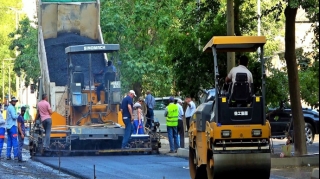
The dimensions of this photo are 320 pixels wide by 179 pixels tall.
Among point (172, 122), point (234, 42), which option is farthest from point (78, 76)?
point (234, 42)

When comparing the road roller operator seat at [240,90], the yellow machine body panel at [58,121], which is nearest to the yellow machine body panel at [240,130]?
the road roller operator seat at [240,90]

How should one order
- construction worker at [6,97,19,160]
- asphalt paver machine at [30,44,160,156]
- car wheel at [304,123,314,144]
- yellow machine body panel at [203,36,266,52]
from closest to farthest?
yellow machine body panel at [203,36,266,52]
construction worker at [6,97,19,160]
asphalt paver machine at [30,44,160,156]
car wheel at [304,123,314,144]

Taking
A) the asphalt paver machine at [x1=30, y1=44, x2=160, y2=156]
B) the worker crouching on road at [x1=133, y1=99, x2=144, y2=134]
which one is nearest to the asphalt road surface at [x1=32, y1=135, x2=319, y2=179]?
the asphalt paver machine at [x1=30, y1=44, x2=160, y2=156]

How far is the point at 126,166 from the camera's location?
65.8 feet

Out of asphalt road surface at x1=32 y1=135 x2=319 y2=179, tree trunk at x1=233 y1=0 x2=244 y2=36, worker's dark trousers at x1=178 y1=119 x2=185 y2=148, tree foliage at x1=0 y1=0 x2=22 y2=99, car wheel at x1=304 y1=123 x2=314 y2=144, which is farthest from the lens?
tree foliage at x1=0 y1=0 x2=22 y2=99

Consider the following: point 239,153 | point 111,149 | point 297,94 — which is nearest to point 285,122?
point 111,149

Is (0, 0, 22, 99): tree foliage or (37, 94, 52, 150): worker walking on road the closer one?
(37, 94, 52, 150): worker walking on road

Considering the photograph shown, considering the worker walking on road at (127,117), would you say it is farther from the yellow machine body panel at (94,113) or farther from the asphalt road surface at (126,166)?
the yellow machine body panel at (94,113)

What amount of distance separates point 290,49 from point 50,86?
836 cm

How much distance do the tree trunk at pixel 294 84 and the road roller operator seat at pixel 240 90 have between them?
5556 mm

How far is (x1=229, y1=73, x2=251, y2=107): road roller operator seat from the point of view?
47.0ft

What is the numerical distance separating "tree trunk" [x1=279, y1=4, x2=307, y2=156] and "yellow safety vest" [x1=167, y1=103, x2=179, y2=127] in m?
6.34

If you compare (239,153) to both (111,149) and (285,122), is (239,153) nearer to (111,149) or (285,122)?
(111,149)

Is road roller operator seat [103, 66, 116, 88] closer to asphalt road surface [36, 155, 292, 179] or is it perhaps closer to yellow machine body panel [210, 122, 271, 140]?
asphalt road surface [36, 155, 292, 179]
